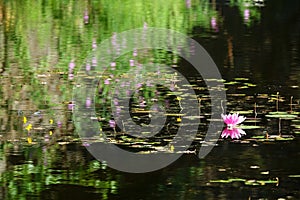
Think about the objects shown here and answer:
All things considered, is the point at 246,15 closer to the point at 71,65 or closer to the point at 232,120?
the point at 71,65

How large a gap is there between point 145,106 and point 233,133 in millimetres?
1110

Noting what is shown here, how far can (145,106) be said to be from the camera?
7805 mm

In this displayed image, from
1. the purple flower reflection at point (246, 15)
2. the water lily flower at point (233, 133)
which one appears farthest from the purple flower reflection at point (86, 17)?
the water lily flower at point (233, 133)

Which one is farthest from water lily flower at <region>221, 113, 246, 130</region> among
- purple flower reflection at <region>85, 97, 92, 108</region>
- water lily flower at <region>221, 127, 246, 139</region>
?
purple flower reflection at <region>85, 97, 92, 108</region>

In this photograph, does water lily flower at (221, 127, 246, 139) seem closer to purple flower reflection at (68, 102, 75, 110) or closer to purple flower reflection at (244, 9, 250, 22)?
purple flower reflection at (68, 102, 75, 110)

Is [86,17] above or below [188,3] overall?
below

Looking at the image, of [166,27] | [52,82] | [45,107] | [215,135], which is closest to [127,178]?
[215,135]

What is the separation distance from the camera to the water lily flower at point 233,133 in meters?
6.86

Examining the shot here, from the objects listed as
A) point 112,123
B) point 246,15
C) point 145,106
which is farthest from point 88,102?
point 246,15

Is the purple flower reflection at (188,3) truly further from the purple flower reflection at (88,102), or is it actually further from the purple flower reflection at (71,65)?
the purple flower reflection at (88,102)

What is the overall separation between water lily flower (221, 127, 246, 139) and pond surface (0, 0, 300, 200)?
0.19 ft

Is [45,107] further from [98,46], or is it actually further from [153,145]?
[98,46]

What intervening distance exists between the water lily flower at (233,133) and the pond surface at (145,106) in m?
0.06

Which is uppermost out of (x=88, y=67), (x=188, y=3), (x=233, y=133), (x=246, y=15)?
(x=188, y=3)
